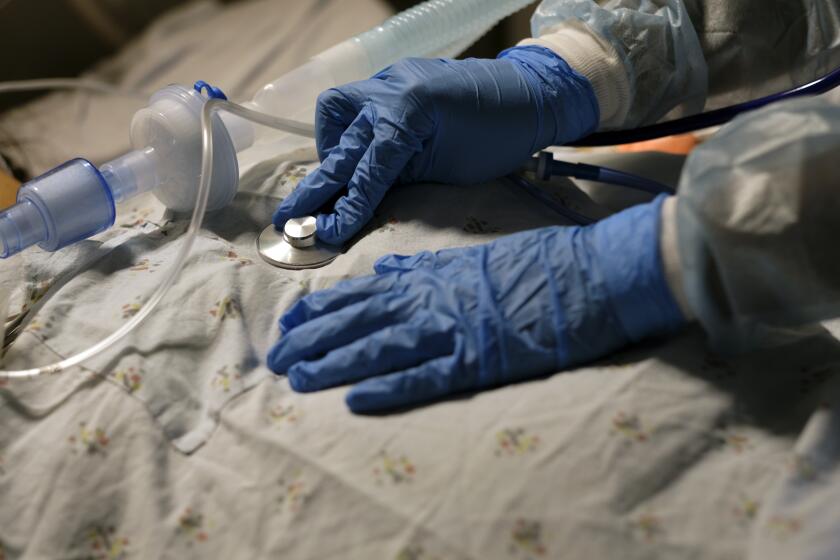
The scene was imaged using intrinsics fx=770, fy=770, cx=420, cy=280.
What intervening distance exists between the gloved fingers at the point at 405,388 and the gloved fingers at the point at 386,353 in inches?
1.1

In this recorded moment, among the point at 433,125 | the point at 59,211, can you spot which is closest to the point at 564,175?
the point at 433,125

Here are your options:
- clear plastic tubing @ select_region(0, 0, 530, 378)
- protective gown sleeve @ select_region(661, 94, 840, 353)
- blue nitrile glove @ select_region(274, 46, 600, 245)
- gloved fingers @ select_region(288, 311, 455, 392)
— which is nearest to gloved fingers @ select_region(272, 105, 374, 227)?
blue nitrile glove @ select_region(274, 46, 600, 245)

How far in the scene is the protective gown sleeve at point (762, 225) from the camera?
0.84 meters

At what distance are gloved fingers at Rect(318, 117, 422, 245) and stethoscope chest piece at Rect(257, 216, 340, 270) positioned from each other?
0.06 ft

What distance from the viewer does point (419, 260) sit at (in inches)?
42.2

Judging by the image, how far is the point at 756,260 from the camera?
85 centimetres

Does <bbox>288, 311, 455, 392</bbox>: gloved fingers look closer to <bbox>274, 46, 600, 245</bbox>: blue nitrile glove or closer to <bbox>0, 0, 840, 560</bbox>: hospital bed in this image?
<bbox>0, 0, 840, 560</bbox>: hospital bed

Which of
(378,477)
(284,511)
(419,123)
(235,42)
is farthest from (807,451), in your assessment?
(235,42)

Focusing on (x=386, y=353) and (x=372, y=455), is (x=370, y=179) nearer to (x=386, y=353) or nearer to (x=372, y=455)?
(x=386, y=353)

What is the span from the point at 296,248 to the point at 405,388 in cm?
39

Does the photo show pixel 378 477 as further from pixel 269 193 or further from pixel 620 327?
pixel 269 193

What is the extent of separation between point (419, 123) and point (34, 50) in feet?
3.95

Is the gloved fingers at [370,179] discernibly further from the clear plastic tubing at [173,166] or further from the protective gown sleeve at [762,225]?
the protective gown sleeve at [762,225]

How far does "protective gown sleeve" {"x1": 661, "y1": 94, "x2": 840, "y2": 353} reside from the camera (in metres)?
0.84
